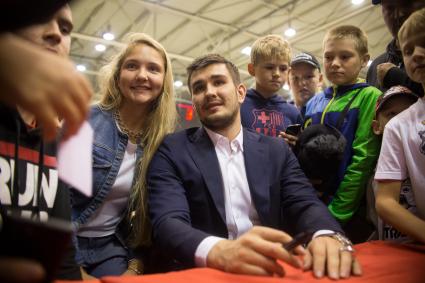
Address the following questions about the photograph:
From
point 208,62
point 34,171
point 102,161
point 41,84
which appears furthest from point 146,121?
point 41,84

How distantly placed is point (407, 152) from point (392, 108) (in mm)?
348

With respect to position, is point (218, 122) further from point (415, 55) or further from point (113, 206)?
point (415, 55)

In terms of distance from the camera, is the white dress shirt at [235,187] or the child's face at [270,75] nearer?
the white dress shirt at [235,187]

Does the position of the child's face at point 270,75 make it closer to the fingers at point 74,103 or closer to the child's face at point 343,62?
the child's face at point 343,62

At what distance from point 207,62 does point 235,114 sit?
0.31 meters

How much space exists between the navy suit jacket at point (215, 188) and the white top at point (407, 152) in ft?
0.94

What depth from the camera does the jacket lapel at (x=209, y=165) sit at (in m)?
1.30

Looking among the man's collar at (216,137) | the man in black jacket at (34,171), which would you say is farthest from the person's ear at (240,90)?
the man in black jacket at (34,171)

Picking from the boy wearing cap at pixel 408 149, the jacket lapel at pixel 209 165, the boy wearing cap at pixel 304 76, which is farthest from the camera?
the boy wearing cap at pixel 304 76

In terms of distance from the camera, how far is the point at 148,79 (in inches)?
63.6

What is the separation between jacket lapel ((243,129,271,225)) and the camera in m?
1.35

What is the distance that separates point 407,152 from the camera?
1.18 metres

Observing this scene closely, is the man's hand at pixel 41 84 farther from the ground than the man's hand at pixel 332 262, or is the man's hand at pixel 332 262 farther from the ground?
the man's hand at pixel 41 84

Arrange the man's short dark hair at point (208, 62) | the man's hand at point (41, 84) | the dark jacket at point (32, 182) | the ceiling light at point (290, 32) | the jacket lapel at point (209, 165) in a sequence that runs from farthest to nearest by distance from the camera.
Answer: the ceiling light at point (290, 32) < the man's short dark hair at point (208, 62) < the jacket lapel at point (209, 165) < the dark jacket at point (32, 182) < the man's hand at point (41, 84)
